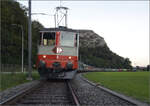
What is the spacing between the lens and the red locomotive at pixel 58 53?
21703 mm

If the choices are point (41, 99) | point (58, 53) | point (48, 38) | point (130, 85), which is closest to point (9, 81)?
point (58, 53)

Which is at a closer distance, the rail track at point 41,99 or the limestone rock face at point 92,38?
the rail track at point 41,99

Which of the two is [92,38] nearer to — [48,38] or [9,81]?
[48,38]

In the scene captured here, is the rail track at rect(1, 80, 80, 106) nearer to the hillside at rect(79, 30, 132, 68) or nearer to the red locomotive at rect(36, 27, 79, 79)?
the red locomotive at rect(36, 27, 79, 79)

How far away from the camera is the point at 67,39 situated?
22.5 metres

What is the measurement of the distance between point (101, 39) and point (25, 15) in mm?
92543

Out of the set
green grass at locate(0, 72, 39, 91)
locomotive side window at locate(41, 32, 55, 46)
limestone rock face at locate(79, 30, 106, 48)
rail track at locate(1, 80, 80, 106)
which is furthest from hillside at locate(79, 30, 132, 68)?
rail track at locate(1, 80, 80, 106)

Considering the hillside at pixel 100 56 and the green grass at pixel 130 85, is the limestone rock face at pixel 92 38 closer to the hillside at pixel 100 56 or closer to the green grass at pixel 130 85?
the hillside at pixel 100 56

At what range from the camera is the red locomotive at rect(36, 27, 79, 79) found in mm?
21703

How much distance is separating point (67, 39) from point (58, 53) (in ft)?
4.57

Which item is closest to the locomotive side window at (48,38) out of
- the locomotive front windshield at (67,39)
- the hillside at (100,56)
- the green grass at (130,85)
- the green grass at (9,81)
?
the locomotive front windshield at (67,39)

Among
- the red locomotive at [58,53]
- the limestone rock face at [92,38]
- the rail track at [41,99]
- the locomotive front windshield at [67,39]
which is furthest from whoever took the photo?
the limestone rock face at [92,38]

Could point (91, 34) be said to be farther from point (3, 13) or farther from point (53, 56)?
point (53, 56)

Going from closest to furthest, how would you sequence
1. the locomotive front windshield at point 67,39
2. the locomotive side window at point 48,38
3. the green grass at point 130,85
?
the green grass at point 130,85
the locomotive front windshield at point 67,39
the locomotive side window at point 48,38
